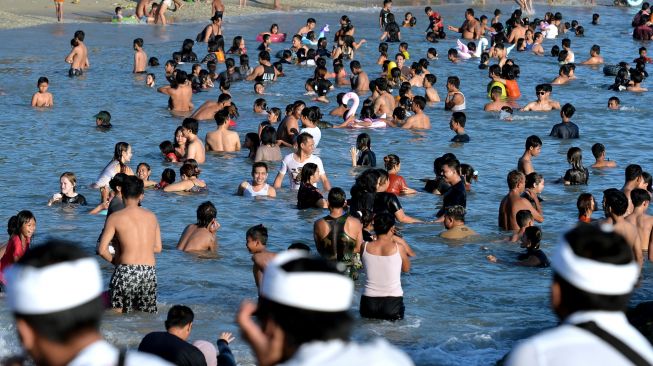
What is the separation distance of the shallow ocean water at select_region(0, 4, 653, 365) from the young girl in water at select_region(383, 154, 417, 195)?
9.8 inches

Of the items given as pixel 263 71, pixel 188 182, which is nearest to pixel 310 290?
pixel 188 182

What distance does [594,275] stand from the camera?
3.46m

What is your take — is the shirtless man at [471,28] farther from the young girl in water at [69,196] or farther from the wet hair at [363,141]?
the young girl in water at [69,196]

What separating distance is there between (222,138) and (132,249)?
8998 millimetres

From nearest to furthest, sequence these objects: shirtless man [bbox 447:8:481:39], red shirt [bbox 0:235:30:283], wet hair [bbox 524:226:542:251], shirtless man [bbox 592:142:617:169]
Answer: red shirt [bbox 0:235:30:283] → wet hair [bbox 524:226:542:251] → shirtless man [bbox 592:142:617:169] → shirtless man [bbox 447:8:481:39]

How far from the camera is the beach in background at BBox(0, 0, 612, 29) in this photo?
33.4 meters

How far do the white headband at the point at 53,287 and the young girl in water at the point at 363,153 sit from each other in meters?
14.3

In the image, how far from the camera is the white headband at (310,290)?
3.27 m

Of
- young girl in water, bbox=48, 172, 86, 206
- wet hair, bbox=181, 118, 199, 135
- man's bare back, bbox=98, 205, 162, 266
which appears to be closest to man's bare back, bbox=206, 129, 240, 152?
wet hair, bbox=181, 118, 199, 135

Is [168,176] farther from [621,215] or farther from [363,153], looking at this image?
[621,215]

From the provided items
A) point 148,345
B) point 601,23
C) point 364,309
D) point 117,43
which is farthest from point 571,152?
point 601,23

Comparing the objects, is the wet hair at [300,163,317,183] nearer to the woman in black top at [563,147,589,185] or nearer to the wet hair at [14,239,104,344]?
the woman in black top at [563,147,589,185]

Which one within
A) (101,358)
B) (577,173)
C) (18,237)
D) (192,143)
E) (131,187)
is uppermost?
(101,358)

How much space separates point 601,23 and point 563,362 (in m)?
39.0
